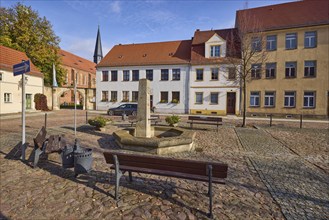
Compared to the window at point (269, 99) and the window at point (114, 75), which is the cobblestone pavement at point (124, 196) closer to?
the window at point (269, 99)

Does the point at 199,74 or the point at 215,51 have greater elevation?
the point at 215,51

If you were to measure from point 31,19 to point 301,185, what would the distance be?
34859 mm

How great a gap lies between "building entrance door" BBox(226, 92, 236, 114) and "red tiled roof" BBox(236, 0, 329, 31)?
860 cm

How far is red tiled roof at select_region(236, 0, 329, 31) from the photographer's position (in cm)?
2120

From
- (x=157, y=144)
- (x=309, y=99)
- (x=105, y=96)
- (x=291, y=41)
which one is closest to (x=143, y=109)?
(x=157, y=144)

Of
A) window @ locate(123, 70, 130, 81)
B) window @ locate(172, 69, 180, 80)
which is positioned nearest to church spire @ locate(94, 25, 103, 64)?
window @ locate(123, 70, 130, 81)

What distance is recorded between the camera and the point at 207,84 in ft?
80.7

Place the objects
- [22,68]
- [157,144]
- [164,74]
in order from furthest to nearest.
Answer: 1. [164,74]
2. [157,144]
3. [22,68]

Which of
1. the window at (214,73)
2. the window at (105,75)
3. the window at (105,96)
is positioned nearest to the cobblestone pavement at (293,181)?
the window at (214,73)

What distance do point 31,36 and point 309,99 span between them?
3761cm

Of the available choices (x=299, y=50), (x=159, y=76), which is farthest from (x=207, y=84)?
(x=299, y=50)

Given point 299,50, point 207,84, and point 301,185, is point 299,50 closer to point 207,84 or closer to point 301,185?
point 207,84

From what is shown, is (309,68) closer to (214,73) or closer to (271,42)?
(271,42)

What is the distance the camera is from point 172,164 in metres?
3.13
